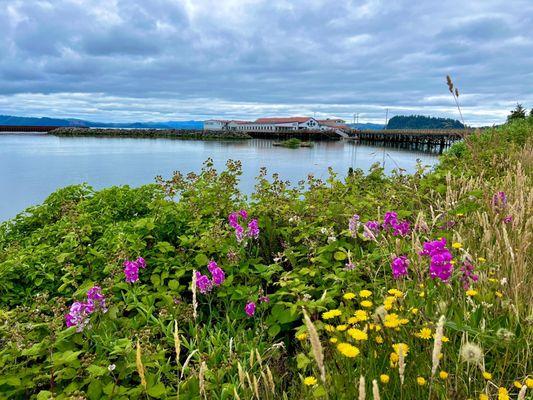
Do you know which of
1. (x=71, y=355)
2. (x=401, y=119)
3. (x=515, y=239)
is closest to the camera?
(x=71, y=355)

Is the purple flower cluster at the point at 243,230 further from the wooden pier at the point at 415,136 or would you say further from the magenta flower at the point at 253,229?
the wooden pier at the point at 415,136

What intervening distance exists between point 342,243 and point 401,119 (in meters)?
189

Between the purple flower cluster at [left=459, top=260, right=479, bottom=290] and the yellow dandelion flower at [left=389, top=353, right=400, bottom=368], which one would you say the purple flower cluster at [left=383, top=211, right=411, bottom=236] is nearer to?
A: the purple flower cluster at [left=459, top=260, right=479, bottom=290]

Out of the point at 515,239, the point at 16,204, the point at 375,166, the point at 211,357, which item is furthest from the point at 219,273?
the point at 16,204

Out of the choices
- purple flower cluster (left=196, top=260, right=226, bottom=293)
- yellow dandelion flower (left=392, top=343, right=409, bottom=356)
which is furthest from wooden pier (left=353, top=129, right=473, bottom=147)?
yellow dandelion flower (left=392, top=343, right=409, bottom=356)

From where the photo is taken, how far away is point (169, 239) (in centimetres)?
479

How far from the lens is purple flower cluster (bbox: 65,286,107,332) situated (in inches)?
104

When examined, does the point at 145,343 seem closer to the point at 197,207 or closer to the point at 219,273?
the point at 219,273

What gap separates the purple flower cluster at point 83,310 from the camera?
8.68 ft

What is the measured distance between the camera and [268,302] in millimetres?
3453

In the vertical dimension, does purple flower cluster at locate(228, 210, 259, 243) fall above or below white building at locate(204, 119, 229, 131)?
below

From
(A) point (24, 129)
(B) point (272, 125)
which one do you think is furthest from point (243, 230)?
(A) point (24, 129)

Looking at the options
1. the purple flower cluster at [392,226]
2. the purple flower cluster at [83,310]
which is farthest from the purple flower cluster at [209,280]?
the purple flower cluster at [392,226]

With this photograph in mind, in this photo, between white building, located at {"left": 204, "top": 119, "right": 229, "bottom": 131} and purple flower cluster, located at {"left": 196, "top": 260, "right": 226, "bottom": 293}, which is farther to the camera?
white building, located at {"left": 204, "top": 119, "right": 229, "bottom": 131}
